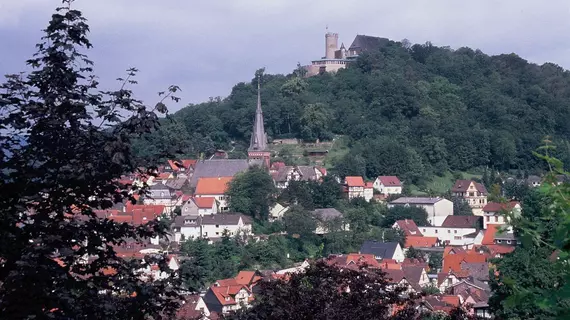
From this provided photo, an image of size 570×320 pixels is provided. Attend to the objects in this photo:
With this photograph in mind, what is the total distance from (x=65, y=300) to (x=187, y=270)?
1.01 metres

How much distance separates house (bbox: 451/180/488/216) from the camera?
49.6 m

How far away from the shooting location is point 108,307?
524 cm

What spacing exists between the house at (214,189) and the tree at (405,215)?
850 cm

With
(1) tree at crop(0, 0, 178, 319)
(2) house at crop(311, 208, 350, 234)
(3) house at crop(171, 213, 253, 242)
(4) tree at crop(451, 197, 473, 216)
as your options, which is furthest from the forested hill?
(1) tree at crop(0, 0, 178, 319)

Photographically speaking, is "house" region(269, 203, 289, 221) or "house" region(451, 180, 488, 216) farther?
"house" region(451, 180, 488, 216)

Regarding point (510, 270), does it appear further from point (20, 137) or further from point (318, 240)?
point (318, 240)

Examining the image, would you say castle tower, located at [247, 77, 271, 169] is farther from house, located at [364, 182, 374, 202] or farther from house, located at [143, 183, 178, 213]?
house, located at [364, 182, 374, 202]

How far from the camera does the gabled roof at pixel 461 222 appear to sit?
44.0 m

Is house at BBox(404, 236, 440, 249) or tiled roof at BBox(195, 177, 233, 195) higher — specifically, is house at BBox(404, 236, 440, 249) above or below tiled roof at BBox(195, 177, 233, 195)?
below

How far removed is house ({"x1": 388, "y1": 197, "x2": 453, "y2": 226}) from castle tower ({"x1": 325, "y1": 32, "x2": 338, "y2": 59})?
37.7m

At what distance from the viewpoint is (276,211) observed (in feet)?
140

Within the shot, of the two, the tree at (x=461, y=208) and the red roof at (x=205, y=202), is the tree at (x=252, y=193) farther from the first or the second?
the tree at (x=461, y=208)

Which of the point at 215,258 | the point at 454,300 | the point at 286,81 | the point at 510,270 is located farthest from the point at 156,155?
the point at 286,81

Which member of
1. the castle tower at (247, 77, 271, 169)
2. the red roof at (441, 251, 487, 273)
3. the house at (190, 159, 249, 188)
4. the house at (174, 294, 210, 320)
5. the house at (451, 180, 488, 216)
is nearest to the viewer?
the house at (174, 294, 210, 320)
